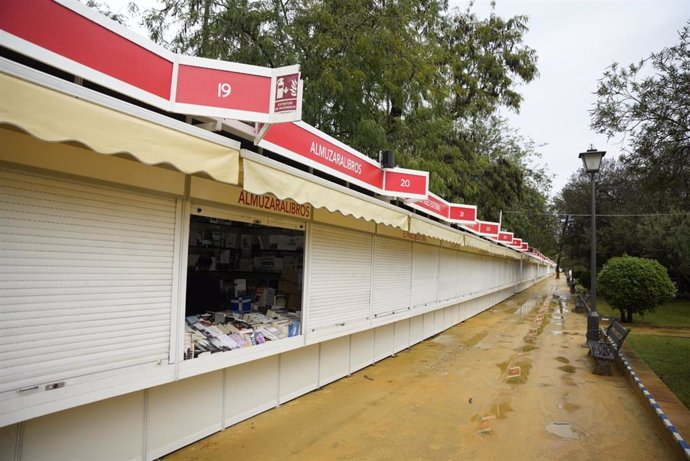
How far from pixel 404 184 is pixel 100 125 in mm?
5887

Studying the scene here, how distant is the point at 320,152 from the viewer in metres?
5.90

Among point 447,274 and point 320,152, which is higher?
point 320,152

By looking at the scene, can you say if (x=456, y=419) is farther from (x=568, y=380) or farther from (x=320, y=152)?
(x=320, y=152)

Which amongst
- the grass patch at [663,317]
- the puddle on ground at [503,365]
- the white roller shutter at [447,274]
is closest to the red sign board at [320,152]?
the puddle on ground at [503,365]

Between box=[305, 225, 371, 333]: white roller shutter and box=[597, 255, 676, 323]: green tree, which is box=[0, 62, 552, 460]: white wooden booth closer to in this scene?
box=[305, 225, 371, 333]: white roller shutter

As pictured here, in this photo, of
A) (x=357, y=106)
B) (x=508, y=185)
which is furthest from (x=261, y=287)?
(x=508, y=185)

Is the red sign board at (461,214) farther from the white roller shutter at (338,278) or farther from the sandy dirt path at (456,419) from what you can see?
the white roller shutter at (338,278)

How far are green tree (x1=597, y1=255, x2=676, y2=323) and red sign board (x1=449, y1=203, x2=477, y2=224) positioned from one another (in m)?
6.16

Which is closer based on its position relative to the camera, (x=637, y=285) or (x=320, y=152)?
(x=320, y=152)

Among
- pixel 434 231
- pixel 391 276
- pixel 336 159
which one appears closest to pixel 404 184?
pixel 434 231

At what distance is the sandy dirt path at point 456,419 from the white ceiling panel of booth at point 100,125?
2.87 meters

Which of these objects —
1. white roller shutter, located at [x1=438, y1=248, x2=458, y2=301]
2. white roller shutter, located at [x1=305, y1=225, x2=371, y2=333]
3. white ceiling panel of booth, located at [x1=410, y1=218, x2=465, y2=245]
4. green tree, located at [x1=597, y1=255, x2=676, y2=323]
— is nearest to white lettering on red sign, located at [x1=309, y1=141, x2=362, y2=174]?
white roller shutter, located at [x1=305, y1=225, x2=371, y2=333]

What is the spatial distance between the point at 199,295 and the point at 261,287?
1023 millimetres

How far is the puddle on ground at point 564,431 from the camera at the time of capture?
502 cm
